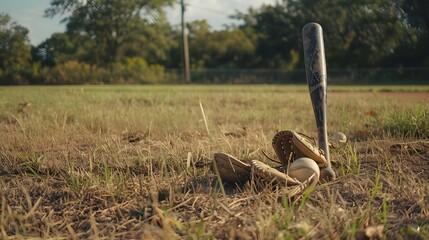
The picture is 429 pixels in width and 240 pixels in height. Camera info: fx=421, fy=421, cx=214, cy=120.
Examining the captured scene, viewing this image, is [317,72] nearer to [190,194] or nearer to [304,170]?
[304,170]

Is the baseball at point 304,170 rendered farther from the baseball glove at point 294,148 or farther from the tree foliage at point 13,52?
the tree foliage at point 13,52

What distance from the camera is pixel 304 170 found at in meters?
2.13

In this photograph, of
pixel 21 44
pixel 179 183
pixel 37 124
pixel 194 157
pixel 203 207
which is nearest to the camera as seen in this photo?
pixel 203 207

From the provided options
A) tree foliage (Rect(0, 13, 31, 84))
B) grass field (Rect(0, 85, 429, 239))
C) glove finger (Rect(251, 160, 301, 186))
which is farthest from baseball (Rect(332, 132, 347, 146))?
tree foliage (Rect(0, 13, 31, 84))

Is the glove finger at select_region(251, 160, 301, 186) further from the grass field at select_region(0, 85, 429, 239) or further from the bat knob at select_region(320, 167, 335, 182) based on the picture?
the bat knob at select_region(320, 167, 335, 182)

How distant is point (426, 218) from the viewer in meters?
1.78

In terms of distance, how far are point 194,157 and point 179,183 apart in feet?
1.93

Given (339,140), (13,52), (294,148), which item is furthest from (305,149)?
(13,52)

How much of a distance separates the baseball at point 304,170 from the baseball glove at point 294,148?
0.06m

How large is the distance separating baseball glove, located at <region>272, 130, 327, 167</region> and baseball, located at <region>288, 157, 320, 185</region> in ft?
0.21

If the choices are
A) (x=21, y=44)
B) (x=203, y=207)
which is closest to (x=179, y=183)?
(x=203, y=207)

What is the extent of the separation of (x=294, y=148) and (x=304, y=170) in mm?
224

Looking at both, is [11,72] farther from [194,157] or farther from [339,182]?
[339,182]

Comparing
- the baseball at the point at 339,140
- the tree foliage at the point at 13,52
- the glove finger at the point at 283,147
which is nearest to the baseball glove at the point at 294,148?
the glove finger at the point at 283,147
